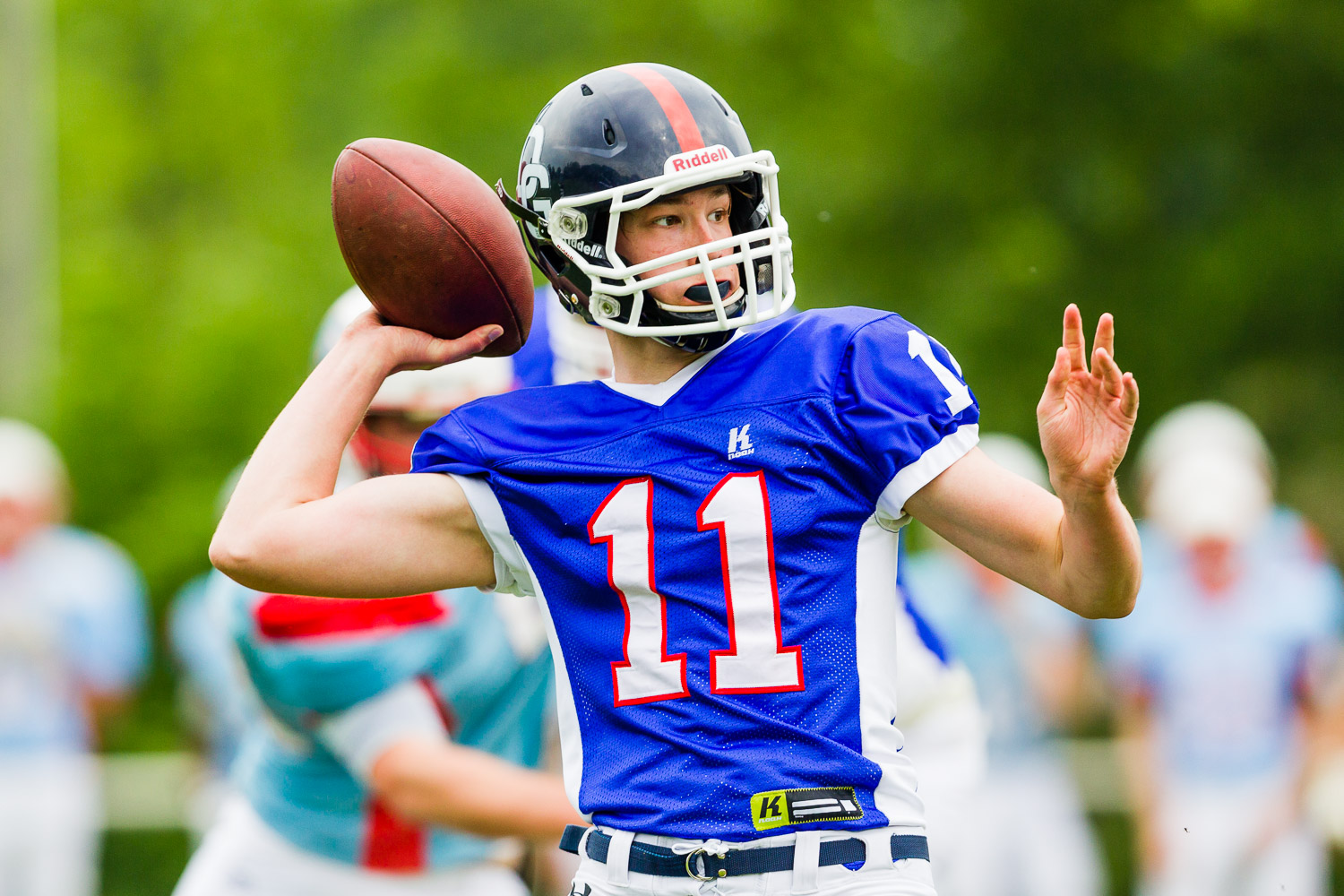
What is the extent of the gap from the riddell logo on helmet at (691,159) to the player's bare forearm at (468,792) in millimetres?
1724

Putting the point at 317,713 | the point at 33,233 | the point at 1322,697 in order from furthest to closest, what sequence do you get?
the point at 33,233
the point at 1322,697
the point at 317,713

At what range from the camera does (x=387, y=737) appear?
4211mm

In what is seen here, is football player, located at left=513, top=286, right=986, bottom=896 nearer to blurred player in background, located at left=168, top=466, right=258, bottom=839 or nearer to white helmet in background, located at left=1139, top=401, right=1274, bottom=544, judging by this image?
white helmet in background, located at left=1139, top=401, right=1274, bottom=544

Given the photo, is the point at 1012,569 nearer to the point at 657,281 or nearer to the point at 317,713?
the point at 657,281

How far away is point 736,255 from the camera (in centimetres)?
289

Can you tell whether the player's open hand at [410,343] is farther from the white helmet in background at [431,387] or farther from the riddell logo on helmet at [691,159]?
the white helmet in background at [431,387]

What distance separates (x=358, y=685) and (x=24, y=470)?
5152 mm

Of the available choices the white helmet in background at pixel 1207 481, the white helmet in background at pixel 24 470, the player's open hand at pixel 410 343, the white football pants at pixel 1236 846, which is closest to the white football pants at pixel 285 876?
the player's open hand at pixel 410 343

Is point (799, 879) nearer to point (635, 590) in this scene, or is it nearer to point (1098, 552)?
point (635, 590)

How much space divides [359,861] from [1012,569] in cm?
222

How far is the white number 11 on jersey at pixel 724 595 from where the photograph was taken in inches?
109

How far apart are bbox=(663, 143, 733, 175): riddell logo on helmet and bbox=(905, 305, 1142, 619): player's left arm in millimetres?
671

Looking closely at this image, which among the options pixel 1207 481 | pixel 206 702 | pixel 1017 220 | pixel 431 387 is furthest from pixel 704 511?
pixel 1017 220

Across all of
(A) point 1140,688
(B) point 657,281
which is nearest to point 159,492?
(A) point 1140,688
